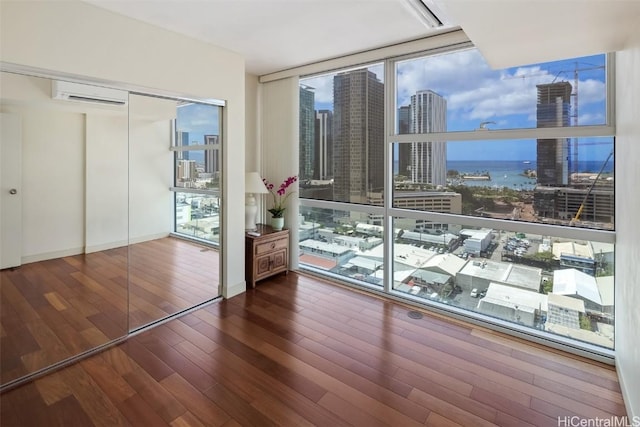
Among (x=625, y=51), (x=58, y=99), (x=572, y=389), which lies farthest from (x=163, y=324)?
(x=625, y=51)

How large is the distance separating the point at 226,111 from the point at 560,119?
10.3ft

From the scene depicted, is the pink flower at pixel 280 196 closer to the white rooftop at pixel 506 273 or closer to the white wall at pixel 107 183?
the white wall at pixel 107 183

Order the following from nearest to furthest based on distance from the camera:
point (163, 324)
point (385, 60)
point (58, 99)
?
point (58, 99) < point (163, 324) < point (385, 60)

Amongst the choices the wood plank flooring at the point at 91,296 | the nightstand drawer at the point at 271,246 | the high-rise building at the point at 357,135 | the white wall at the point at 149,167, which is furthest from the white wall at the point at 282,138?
the white wall at the point at 149,167

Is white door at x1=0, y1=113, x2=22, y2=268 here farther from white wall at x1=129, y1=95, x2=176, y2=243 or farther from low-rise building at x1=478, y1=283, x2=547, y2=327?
low-rise building at x1=478, y1=283, x2=547, y2=327

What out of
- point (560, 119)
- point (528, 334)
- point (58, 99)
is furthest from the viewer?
point (528, 334)

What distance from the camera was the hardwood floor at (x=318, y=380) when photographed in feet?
6.19

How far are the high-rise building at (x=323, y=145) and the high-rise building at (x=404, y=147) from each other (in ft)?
3.07

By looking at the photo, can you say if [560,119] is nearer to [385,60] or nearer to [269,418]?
[385,60]

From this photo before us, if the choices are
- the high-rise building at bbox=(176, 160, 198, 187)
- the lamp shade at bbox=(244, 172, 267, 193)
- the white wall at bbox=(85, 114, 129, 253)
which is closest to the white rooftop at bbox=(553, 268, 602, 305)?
the lamp shade at bbox=(244, 172, 267, 193)

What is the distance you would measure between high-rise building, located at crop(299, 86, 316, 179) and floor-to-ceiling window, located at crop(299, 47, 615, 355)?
0.18 feet

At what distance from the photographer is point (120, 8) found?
95.9 inches

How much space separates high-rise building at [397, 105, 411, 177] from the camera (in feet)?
11.2

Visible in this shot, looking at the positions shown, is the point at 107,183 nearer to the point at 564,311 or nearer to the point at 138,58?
the point at 138,58
